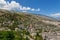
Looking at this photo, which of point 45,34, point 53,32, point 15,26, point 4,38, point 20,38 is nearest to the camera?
point 4,38

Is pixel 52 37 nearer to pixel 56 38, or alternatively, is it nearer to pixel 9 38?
pixel 56 38

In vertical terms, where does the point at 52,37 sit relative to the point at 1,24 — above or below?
below

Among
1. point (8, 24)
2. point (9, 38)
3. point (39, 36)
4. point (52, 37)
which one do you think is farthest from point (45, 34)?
point (9, 38)

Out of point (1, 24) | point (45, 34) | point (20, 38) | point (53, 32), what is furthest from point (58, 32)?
point (20, 38)

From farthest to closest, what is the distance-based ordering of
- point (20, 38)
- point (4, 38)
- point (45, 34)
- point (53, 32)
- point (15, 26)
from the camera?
1. point (53, 32)
2. point (45, 34)
3. point (15, 26)
4. point (20, 38)
5. point (4, 38)

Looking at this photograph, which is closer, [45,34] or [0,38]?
[0,38]

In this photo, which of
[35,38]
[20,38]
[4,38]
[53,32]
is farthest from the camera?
[53,32]

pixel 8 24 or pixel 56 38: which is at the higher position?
pixel 8 24

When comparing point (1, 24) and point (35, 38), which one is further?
point (1, 24)

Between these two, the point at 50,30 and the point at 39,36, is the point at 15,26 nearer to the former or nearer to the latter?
the point at 39,36
